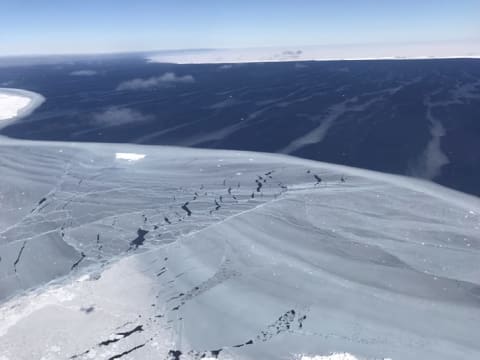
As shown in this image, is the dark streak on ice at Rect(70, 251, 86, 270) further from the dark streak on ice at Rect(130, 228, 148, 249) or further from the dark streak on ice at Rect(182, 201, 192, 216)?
the dark streak on ice at Rect(182, 201, 192, 216)

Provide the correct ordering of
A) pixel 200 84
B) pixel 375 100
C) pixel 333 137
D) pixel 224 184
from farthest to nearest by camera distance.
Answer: pixel 200 84 < pixel 375 100 < pixel 333 137 < pixel 224 184

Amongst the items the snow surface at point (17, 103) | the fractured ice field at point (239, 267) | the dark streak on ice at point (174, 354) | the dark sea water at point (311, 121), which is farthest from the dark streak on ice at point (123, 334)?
the snow surface at point (17, 103)

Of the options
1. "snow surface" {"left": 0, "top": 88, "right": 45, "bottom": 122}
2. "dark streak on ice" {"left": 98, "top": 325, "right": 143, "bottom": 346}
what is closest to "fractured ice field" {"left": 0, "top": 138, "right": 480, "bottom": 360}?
"dark streak on ice" {"left": 98, "top": 325, "right": 143, "bottom": 346}

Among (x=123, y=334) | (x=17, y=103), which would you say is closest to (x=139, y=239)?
(x=123, y=334)

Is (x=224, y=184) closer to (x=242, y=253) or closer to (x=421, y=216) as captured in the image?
(x=242, y=253)

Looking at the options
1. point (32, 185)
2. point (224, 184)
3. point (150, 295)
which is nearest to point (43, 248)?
point (150, 295)

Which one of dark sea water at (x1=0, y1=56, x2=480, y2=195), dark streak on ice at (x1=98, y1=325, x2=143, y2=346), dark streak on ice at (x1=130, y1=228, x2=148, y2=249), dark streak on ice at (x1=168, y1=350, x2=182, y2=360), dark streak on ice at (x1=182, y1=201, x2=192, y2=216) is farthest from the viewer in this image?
dark sea water at (x1=0, y1=56, x2=480, y2=195)

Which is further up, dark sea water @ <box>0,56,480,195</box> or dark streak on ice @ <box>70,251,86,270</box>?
dark sea water @ <box>0,56,480,195</box>
